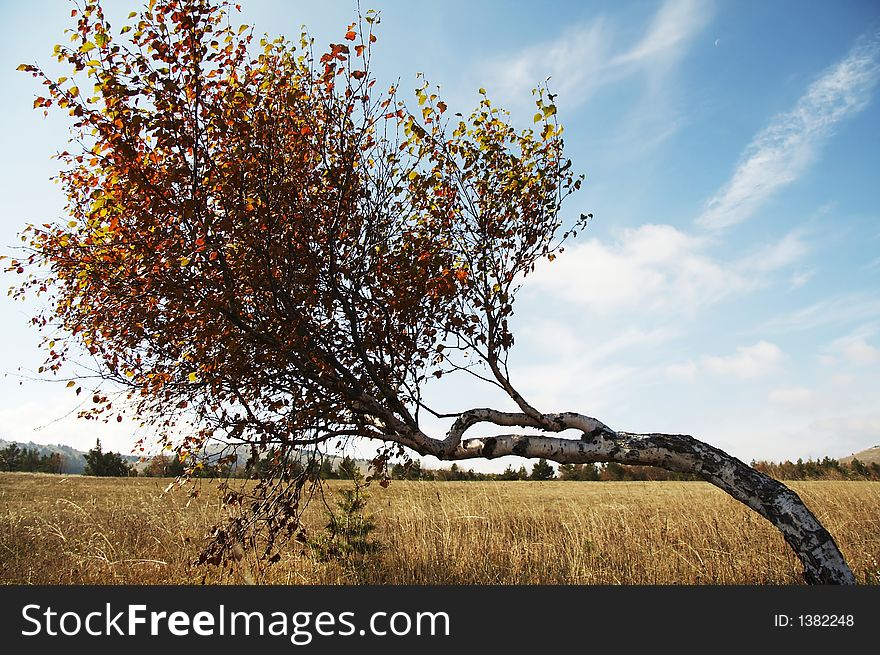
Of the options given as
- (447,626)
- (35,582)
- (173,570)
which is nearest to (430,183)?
(447,626)

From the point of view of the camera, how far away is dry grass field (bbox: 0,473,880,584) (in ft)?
39.3

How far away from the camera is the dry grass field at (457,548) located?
39.3 ft

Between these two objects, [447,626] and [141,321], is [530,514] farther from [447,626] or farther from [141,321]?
[141,321]

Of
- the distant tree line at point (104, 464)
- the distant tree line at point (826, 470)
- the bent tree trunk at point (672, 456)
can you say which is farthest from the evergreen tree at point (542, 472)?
the bent tree trunk at point (672, 456)

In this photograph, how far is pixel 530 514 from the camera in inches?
770

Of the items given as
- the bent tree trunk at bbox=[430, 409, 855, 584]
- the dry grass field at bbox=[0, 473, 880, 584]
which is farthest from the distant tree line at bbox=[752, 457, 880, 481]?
the bent tree trunk at bbox=[430, 409, 855, 584]

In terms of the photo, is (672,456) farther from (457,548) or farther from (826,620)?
(457,548)

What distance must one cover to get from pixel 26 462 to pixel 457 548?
183 ft

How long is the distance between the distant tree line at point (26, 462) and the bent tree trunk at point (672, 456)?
178ft

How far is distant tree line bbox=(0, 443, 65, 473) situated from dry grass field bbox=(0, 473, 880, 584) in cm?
3980

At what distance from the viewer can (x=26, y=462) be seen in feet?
172

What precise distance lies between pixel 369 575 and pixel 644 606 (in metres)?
5.96

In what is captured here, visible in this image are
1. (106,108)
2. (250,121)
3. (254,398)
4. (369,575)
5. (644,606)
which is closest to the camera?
(106,108)

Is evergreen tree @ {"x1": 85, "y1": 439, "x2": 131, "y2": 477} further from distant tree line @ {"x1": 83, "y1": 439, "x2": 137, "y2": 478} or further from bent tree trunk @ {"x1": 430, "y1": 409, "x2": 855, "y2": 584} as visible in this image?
bent tree trunk @ {"x1": 430, "y1": 409, "x2": 855, "y2": 584}
